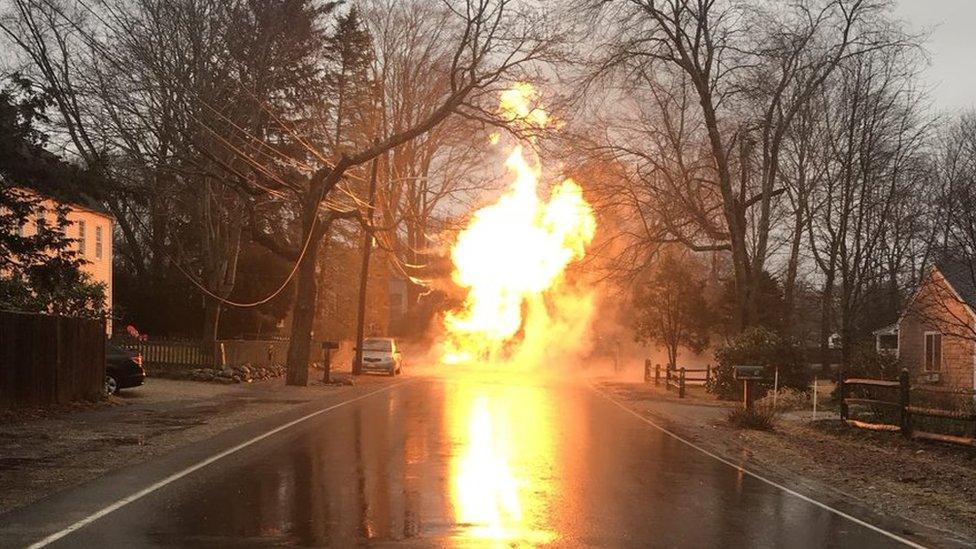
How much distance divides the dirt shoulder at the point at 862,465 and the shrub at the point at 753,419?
11.3 inches

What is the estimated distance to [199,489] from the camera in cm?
1105

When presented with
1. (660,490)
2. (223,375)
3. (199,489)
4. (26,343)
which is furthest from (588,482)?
(223,375)

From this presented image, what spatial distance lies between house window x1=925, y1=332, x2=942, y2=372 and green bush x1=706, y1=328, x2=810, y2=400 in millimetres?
8948

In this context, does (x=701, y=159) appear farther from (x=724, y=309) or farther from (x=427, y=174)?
(x=427, y=174)

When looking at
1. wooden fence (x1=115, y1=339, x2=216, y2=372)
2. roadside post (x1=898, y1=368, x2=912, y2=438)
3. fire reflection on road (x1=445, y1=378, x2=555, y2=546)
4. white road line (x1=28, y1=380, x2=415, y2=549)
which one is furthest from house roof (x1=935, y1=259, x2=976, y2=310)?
wooden fence (x1=115, y1=339, x2=216, y2=372)

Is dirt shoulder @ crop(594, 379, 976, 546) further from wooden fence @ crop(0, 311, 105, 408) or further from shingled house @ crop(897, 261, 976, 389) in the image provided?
wooden fence @ crop(0, 311, 105, 408)

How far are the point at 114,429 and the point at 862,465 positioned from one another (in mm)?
12914

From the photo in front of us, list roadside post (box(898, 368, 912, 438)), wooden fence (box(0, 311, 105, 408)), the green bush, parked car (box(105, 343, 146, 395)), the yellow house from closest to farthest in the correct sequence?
roadside post (box(898, 368, 912, 438)), wooden fence (box(0, 311, 105, 408)), parked car (box(105, 343, 146, 395)), the green bush, the yellow house

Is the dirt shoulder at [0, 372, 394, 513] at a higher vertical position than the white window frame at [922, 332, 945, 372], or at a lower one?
lower

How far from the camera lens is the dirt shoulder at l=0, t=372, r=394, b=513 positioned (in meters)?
12.4

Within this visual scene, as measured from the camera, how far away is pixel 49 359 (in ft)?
67.6

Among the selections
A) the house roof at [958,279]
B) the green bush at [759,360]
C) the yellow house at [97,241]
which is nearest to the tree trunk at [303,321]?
the yellow house at [97,241]

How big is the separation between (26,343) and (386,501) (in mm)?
12374

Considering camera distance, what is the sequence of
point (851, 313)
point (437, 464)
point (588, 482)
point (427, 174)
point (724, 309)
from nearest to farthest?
1. point (588, 482)
2. point (437, 464)
3. point (851, 313)
4. point (724, 309)
5. point (427, 174)
